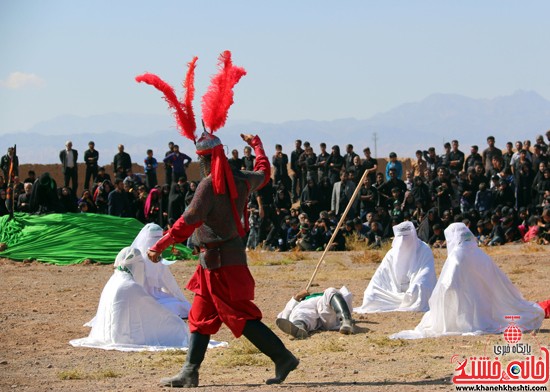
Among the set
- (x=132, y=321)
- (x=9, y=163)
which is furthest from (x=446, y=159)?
(x=132, y=321)

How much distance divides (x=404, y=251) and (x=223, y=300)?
17.7 feet

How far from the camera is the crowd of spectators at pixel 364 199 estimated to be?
21.0 meters

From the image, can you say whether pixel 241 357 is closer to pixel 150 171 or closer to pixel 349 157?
pixel 349 157

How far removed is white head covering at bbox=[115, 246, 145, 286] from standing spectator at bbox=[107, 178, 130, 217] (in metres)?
11.6

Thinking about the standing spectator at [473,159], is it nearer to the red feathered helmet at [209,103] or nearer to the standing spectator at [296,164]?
the standing spectator at [296,164]

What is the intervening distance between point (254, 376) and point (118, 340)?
6.98 ft

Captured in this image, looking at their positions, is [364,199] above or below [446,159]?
below

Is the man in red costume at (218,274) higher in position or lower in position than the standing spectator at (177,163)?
lower

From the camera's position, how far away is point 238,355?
1005 cm

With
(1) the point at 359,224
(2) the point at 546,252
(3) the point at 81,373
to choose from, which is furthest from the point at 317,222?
A: (3) the point at 81,373

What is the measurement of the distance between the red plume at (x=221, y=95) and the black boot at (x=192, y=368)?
5.33 feet

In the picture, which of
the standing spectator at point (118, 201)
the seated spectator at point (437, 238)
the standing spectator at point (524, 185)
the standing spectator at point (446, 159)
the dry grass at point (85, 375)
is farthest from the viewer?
the standing spectator at point (446, 159)

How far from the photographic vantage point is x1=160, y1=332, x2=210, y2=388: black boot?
837 cm

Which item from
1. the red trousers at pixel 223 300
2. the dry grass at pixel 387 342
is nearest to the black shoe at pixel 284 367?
the red trousers at pixel 223 300
